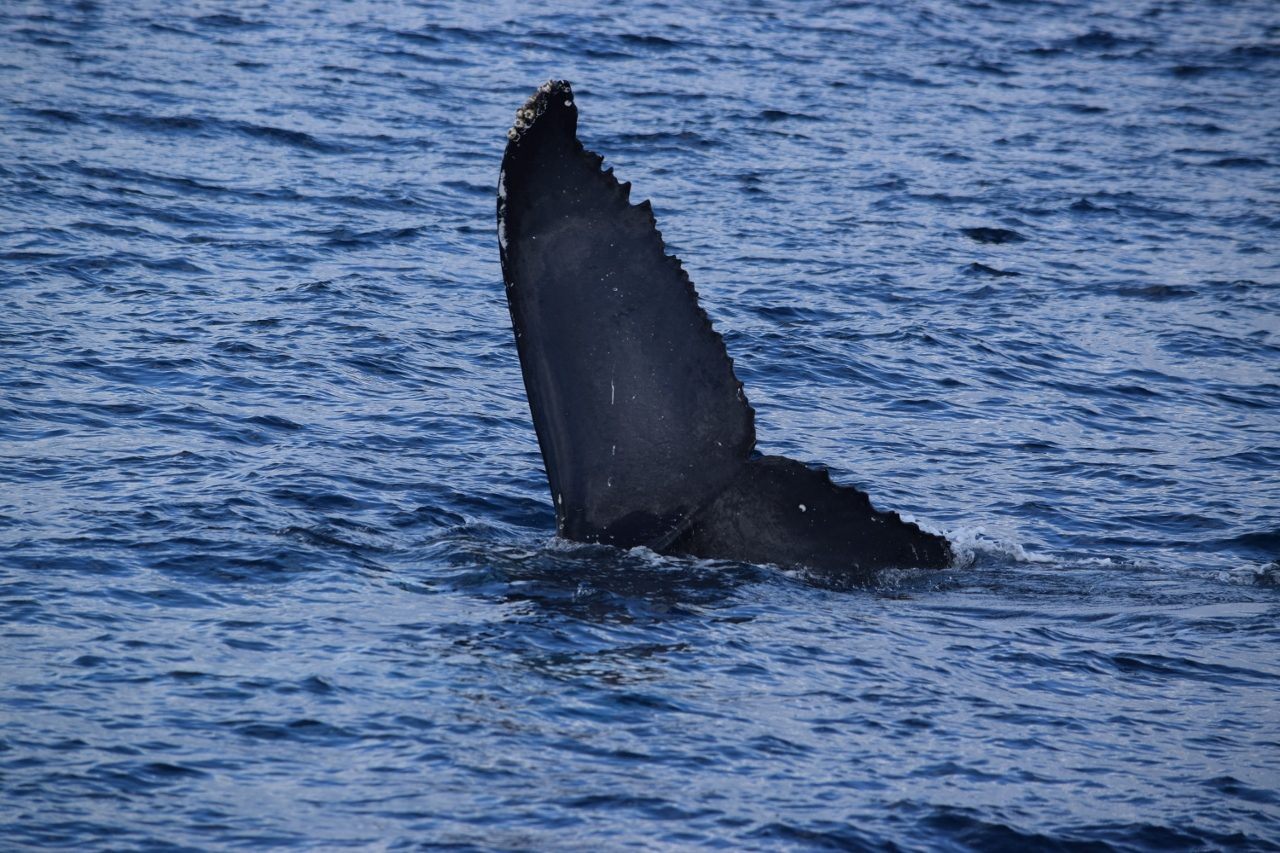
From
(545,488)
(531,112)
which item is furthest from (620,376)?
(545,488)

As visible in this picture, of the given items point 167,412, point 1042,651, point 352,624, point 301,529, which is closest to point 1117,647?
point 1042,651

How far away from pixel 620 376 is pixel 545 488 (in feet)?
10.2

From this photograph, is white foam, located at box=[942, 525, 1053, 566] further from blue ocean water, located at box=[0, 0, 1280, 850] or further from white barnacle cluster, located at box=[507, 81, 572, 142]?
white barnacle cluster, located at box=[507, 81, 572, 142]

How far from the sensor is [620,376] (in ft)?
24.7

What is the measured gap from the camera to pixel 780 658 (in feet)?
25.6

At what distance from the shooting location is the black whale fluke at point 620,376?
7.36 metres

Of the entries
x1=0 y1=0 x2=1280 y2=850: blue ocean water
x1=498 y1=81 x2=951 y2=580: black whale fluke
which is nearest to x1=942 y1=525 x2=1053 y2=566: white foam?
x1=0 y1=0 x2=1280 y2=850: blue ocean water

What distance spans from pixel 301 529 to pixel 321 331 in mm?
4619

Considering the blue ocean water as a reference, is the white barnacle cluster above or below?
above

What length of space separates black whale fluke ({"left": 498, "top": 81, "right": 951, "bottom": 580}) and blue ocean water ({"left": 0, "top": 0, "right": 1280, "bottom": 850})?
0.41m

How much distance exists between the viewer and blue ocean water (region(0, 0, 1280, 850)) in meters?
6.63

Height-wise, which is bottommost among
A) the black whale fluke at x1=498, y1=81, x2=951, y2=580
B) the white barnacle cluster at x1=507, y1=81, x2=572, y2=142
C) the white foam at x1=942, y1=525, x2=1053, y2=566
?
the white foam at x1=942, y1=525, x2=1053, y2=566

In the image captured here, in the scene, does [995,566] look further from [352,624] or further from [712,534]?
[352,624]

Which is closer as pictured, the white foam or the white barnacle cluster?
the white barnacle cluster
